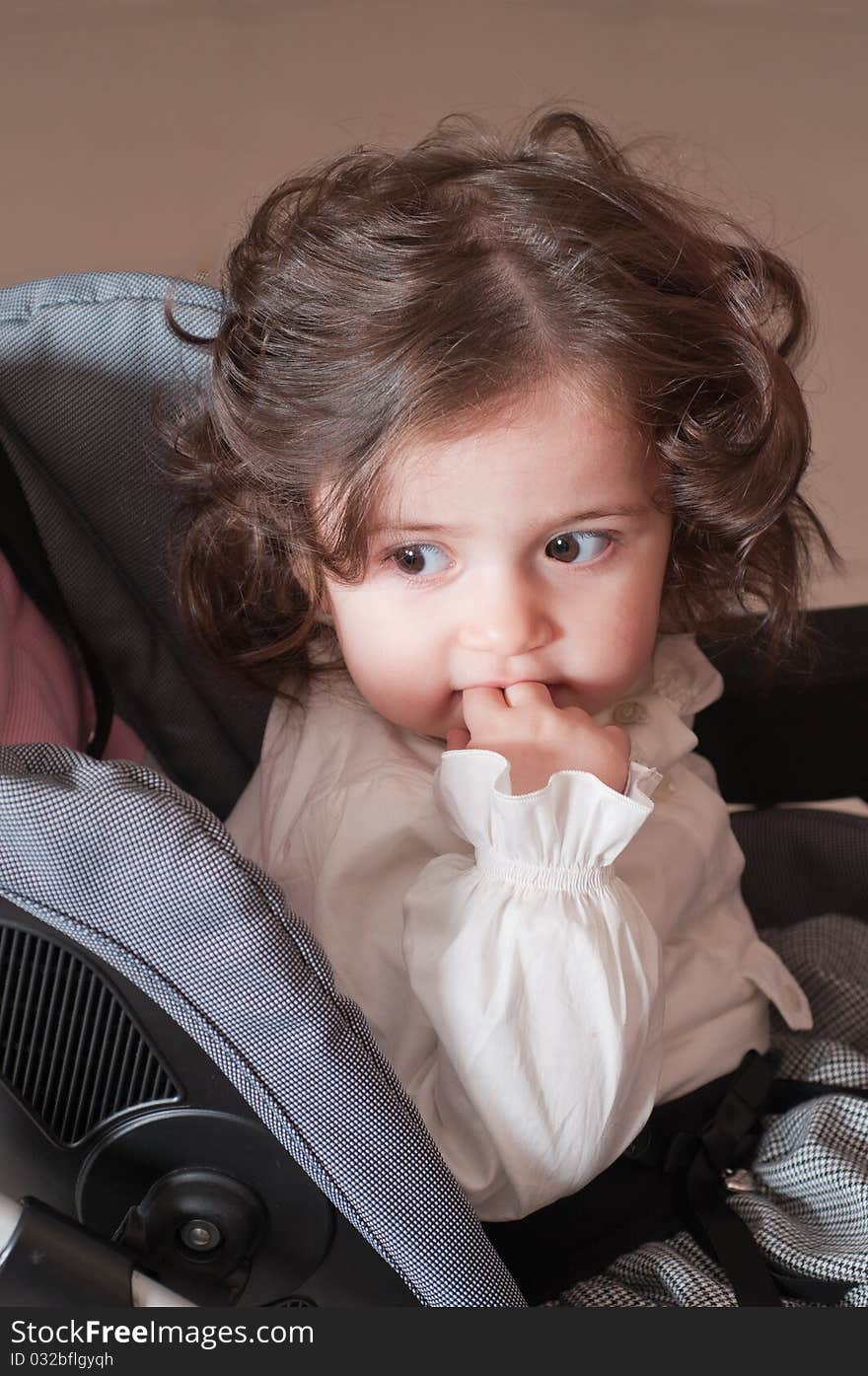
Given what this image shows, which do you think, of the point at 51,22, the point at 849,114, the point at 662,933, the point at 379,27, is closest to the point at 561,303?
the point at 662,933

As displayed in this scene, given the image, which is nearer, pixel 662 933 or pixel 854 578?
pixel 662 933

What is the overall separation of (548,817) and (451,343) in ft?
0.74

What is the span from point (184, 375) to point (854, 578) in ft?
3.66

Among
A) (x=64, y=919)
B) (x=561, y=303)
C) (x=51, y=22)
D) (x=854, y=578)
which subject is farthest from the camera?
(x=854, y=578)

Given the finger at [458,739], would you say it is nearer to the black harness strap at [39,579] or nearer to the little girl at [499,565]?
the little girl at [499,565]

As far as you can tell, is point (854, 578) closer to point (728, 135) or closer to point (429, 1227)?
point (728, 135)

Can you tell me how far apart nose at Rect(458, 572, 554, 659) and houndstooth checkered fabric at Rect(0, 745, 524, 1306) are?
22 centimetres

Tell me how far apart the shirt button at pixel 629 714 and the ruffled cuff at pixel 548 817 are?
0.51 ft

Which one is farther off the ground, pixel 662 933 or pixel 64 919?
pixel 64 919

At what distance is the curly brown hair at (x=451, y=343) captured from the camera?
0.67 meters

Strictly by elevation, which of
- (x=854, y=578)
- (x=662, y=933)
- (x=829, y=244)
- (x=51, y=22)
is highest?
(x=51, y=22)

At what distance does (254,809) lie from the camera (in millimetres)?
827

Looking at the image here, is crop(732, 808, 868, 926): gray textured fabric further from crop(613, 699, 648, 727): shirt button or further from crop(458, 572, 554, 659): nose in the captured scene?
crop(458, 572, 554, 659): nose

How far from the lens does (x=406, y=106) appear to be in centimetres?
157
